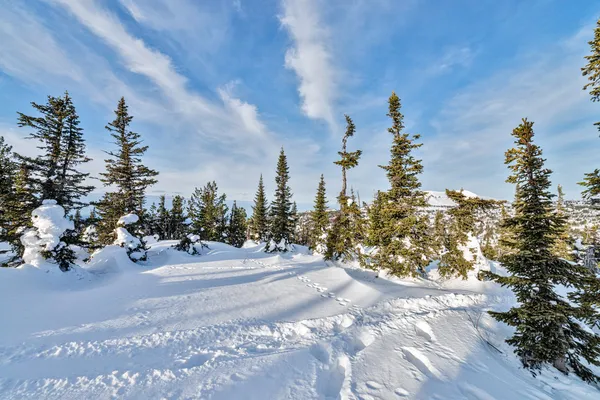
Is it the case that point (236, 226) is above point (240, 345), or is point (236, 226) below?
above

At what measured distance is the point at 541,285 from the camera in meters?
6.64

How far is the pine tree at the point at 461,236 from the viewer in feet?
54.5

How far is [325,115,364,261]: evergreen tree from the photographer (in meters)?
18.4

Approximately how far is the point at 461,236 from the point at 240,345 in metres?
17.9

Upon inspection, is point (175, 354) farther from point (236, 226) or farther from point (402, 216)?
point (236, 226)

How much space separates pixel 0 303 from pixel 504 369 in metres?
14.2

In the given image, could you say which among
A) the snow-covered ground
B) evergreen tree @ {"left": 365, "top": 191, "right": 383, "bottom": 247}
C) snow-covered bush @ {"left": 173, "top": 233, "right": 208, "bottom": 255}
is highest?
evergreen tree @ {"left": 365, "top": 191, "right": 383, "bottom": 247}

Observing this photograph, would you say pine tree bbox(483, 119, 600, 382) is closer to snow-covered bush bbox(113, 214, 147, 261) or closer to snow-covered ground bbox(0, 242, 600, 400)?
snow-covered ground bbox(0, 242, 600, 400)

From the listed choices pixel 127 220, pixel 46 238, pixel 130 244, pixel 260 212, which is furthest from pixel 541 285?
pixel 260 212

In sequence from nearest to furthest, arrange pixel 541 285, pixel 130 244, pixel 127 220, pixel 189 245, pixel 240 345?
pixel 240 345
pixel 541 285
pixel 130 244
pixel 127 220
pixel 189 245

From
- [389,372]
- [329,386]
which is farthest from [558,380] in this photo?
[329,386]

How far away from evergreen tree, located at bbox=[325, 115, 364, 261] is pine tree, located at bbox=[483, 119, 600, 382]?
449 inches

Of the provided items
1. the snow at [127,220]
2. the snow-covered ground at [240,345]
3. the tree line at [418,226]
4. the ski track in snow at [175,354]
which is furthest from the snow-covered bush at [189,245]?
the ski track in snow at [175,354]

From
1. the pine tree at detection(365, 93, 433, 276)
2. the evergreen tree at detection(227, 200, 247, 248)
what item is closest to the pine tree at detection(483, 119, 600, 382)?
the pine tree at detection(365, 93, 433, 276)
